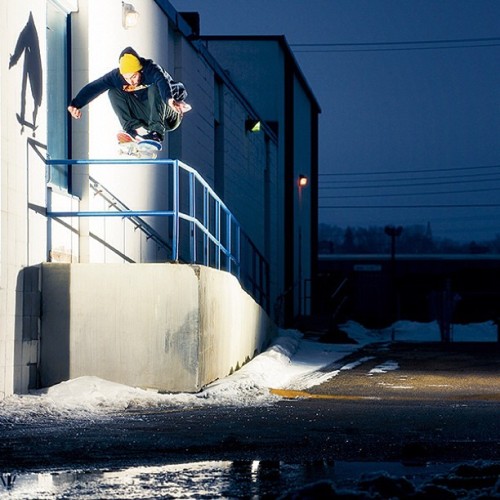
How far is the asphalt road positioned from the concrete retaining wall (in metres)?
1.41

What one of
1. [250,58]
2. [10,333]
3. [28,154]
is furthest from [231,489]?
[250,58]

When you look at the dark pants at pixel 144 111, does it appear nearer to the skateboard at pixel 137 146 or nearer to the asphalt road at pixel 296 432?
the skateboard at pixel 137 146

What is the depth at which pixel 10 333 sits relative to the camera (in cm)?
1200

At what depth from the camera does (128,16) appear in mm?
15703

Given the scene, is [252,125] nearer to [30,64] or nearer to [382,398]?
[30,64]

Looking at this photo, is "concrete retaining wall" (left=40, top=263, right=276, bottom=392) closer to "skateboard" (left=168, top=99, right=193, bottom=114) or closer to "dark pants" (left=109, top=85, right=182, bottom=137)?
"skateboard" (left=168, top=99, right=193, bottom=114)

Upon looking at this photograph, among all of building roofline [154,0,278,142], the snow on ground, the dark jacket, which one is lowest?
the snow on ground

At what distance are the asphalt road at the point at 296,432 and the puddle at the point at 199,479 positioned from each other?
1.05ft

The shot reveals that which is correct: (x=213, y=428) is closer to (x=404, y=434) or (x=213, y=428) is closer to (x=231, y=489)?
(x=404, y=434)

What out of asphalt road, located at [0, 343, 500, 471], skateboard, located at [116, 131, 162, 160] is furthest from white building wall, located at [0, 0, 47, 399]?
asphalt road, located at [0, 343, 500, 471]

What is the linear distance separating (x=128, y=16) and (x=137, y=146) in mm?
2410

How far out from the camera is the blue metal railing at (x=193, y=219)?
43.2 ft

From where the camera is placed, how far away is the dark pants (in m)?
14.0

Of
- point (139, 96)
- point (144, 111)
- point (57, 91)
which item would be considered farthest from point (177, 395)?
point (57, 91)
